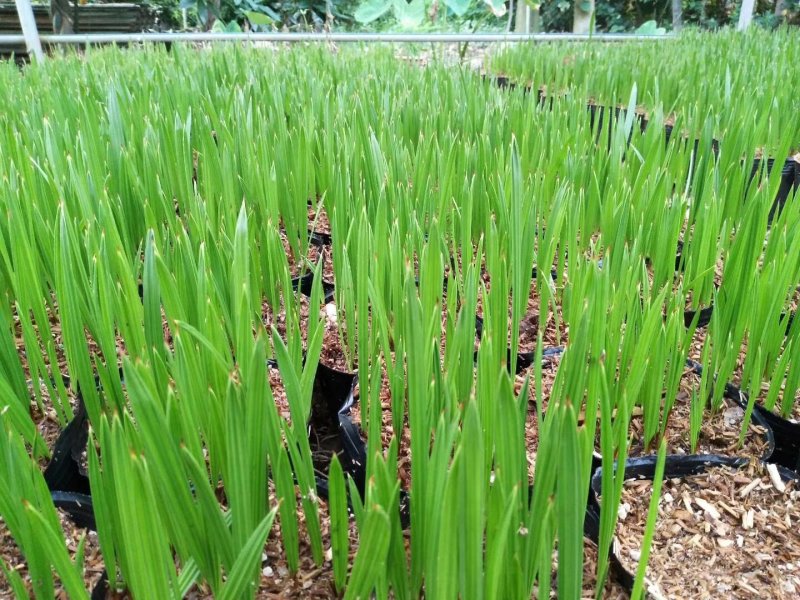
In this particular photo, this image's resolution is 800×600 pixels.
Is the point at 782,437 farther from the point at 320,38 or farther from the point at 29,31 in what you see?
the point at 29,31

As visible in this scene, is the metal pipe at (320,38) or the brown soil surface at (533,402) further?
the metal pipe at (320,38)

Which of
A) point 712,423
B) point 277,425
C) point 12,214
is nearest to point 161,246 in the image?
point 12,214

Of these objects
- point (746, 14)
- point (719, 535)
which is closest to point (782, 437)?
point (719, 535)

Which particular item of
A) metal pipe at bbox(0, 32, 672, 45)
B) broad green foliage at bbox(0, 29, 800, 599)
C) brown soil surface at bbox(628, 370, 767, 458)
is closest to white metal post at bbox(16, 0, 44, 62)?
metal pipe at bbox(0, 32, 672, 45)

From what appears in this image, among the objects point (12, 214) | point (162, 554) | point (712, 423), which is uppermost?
point (12, 214)

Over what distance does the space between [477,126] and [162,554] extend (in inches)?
52.5

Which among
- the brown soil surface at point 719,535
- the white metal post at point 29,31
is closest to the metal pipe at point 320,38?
the white metal post at point 29,31

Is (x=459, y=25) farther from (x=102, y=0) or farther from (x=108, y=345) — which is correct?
(x=108, y=345)

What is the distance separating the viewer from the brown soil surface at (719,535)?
62 cm

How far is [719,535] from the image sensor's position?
2.23 feet

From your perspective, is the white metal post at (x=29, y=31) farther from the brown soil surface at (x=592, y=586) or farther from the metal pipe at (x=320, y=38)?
the brown soil surface at (x=592, y=586)

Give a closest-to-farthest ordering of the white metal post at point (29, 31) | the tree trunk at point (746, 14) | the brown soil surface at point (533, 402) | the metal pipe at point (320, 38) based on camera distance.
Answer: the brown soil surface at point (533, 402), the white metal post at point (29, 31), the metal pipe at point (320, 38), the tree trunk at point (746, 14)

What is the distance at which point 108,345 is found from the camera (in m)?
0.69

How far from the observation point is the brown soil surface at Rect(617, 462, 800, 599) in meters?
0.62
